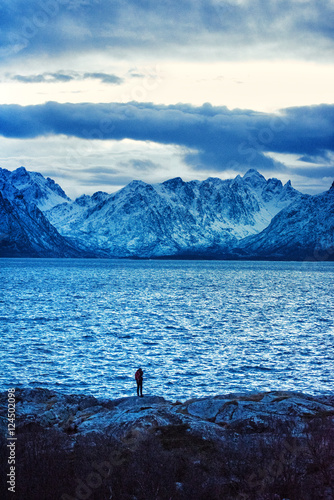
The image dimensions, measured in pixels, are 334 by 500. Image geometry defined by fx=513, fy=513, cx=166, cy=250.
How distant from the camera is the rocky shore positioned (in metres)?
14.7

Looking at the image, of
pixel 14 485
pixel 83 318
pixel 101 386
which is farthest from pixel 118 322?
pixel 14 485

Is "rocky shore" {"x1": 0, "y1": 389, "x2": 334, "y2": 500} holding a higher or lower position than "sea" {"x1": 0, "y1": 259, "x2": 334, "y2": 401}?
higher

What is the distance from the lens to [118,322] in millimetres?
77438

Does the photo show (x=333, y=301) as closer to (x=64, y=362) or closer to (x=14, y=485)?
(x=64, y=362)

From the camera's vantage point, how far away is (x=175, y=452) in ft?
56.6

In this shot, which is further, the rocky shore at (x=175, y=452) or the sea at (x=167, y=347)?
the sea at (x=167, y=347)

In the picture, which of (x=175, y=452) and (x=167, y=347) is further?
(x=167, y=347)

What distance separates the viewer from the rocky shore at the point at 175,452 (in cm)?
1466

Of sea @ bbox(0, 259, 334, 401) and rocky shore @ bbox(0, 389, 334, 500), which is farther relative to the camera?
sea @ bbox(0, 259, 334, 401)

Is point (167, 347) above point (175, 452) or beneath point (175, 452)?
beneath

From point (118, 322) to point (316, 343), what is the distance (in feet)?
102

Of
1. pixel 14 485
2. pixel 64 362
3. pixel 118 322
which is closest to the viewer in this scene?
pixel 14 485

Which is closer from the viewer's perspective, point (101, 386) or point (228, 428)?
point (228, 428)

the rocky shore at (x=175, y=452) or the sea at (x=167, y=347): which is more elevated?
the rocky shore at (x=175, y=452)
